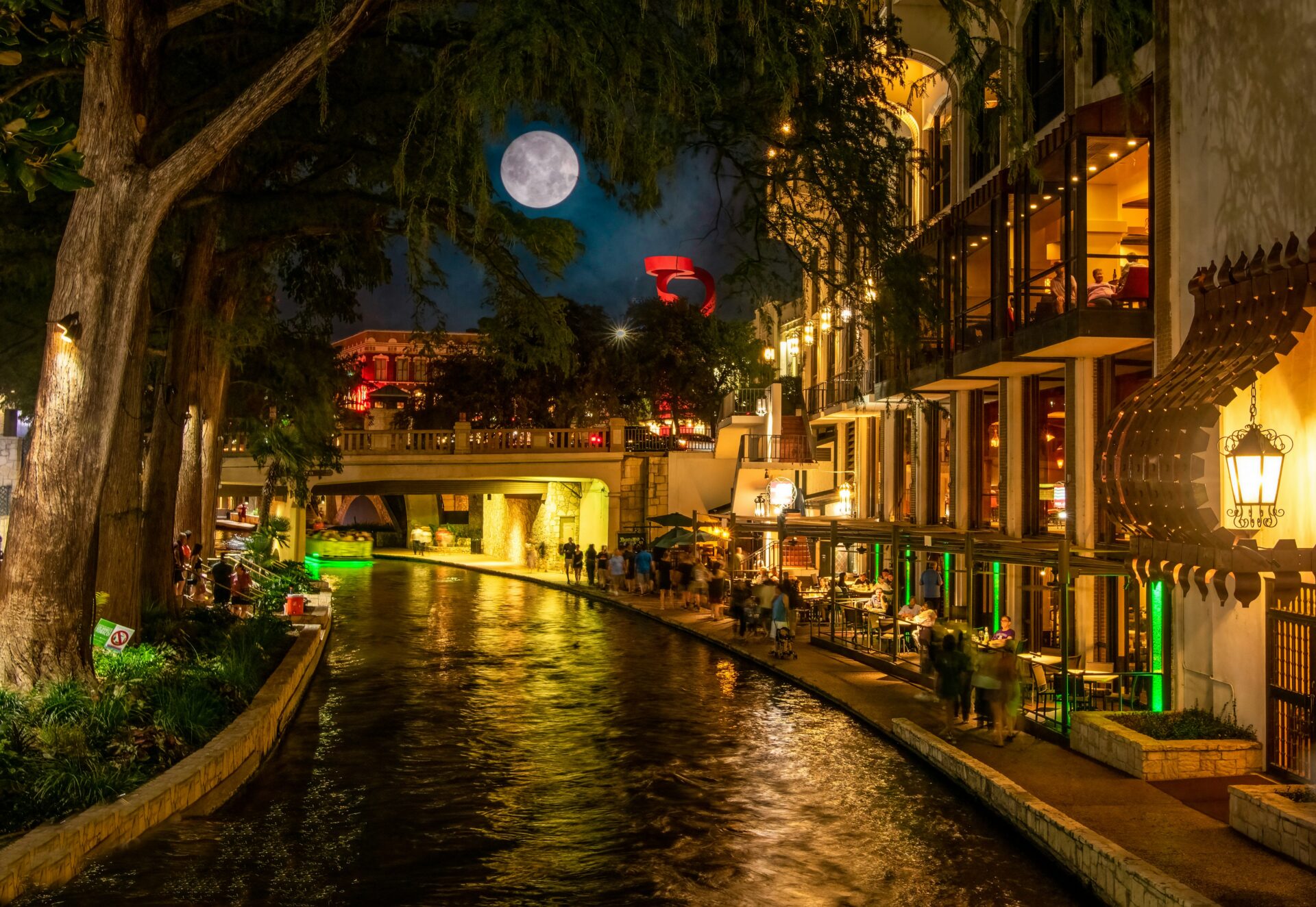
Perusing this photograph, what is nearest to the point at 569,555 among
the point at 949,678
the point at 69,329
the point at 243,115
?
the point at 949,678

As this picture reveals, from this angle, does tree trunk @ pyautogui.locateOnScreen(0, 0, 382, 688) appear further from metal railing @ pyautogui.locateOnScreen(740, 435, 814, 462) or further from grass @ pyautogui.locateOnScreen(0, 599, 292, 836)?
metal railing @ pyautogui.locateOnScreen(740, 435, 814, 462)

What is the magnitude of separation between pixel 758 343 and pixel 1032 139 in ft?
113

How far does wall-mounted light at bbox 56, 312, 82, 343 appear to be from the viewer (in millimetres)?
12039

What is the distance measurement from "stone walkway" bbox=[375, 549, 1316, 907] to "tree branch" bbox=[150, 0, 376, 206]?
400 inches

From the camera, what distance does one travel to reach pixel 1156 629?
579 inches

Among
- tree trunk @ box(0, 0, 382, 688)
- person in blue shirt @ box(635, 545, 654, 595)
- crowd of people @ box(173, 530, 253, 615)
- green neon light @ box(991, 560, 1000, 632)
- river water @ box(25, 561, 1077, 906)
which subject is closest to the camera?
river water @ box(25, 561, 1077, 906)

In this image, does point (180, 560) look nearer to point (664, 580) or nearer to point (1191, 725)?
point (664, 580)

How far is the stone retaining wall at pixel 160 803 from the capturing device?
8.25 m

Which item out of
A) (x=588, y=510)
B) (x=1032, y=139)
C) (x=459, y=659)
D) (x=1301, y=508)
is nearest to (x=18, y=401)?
(x=459, y=659)

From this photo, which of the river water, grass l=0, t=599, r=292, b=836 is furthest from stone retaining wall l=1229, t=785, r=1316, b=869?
grass l=0, t=599, r=292, b=836

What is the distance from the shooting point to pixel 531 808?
11648 millimetres

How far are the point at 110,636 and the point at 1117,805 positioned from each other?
10.8m

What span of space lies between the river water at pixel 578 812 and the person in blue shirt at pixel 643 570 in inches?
611

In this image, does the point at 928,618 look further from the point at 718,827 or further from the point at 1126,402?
the point at 718,827
